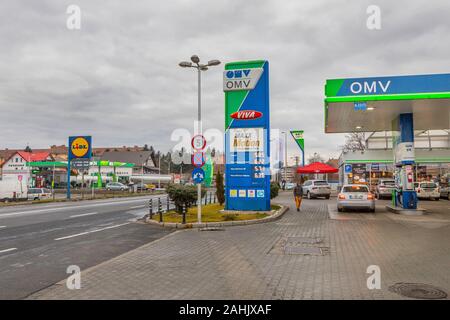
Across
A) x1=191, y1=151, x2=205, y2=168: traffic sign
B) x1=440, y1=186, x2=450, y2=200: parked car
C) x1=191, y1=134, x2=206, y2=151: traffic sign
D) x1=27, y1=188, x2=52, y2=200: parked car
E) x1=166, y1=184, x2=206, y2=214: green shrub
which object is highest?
x1=191, y1=134, x2=206, y2=151: traffic sign

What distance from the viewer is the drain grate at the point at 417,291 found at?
17.8 feet

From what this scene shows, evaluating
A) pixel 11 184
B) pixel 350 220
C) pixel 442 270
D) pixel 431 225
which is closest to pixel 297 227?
pixel 350 220

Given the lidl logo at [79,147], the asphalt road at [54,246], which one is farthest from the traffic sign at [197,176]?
the lidl logo at [79,147]

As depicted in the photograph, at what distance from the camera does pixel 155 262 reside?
783 cm

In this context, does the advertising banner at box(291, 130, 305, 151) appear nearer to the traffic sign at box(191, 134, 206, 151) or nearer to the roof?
the traffic sign at box(191, 134, 206, 151)

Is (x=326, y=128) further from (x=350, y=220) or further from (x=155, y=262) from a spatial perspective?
(x=155, y=262)

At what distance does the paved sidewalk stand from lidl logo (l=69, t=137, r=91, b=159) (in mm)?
28229

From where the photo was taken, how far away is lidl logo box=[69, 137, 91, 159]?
1465 inches

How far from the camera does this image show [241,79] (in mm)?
18391

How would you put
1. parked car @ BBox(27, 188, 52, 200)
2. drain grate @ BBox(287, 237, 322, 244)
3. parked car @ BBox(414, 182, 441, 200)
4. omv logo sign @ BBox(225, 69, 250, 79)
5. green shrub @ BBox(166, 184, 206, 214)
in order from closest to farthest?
drain grate @ BBox(287, 237, 322, 244) → green shrub @ BBox(166, 184, 206, 214) → omv logo sign @ BBox(225, 69, 250, 79) → parked car @ BBox(414, 182, 441, 200) → parked car @ BBox(27, 188, 52, 200)

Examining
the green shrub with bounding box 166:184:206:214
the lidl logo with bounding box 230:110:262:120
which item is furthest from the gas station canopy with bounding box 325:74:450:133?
the green shrub with bounding box 166:184:206:214

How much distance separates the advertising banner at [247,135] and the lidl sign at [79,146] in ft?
76.1

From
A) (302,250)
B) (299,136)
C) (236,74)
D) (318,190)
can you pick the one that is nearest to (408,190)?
(236,74)
